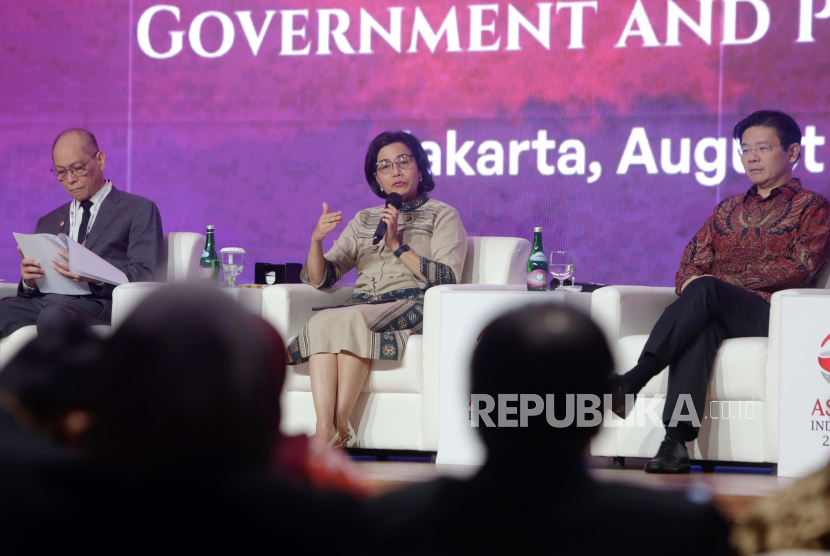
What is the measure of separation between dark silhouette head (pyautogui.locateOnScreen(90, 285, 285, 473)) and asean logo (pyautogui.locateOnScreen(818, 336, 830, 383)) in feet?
8.52

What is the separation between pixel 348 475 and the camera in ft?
1.98

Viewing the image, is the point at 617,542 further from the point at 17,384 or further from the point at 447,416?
the point at 447,416

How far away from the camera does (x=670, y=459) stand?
279 centimetres

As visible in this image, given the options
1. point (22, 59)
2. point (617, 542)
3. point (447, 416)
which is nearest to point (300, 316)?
point (447, 416)

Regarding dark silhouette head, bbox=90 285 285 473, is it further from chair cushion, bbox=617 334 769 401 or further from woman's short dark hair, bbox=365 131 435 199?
woman's short dark hair, bbox=365 131 435 199

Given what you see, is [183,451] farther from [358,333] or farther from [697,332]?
[358,333]

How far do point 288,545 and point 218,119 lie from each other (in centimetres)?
413

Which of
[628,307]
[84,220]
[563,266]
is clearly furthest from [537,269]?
[84,220]

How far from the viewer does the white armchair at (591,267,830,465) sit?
2.86 m

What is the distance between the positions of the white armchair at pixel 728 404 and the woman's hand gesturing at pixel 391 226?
0.81 m

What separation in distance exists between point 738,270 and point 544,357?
2.82 metres

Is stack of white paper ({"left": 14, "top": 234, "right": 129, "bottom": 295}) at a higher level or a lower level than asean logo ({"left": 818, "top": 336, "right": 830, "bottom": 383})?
higher

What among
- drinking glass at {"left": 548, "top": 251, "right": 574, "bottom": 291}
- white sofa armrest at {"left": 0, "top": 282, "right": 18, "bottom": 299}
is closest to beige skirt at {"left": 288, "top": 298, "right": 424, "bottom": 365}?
drinking glass at {"left": 548, "top": 251, "right": 574, "bottom": 291}

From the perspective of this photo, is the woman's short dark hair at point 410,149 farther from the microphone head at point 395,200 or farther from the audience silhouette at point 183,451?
the audience silhouette at point 183,451
